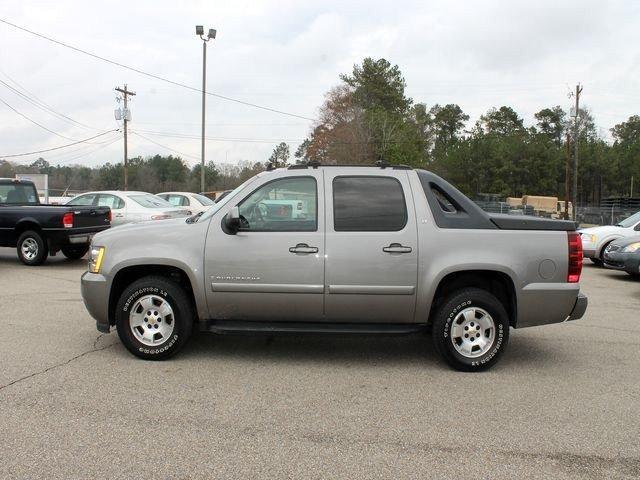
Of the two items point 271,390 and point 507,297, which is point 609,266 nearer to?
point 507,297

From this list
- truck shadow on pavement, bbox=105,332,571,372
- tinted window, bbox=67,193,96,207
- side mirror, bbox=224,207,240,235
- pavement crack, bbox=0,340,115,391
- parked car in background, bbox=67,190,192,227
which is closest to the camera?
pavement crack, bbox=0,340,115,391

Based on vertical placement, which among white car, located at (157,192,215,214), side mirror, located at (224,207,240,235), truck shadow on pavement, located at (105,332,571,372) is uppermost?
white car, located at (157,192,215,214)

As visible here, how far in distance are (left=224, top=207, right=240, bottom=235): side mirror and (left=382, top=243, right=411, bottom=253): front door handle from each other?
4.42ft

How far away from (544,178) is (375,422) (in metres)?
86.6

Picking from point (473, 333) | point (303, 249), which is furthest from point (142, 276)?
point (473, 333)

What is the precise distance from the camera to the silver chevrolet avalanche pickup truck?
506 cm

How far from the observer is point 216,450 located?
3.57 meters

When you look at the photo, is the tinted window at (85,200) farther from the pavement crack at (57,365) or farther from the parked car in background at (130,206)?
the pavement crack at (57,365)

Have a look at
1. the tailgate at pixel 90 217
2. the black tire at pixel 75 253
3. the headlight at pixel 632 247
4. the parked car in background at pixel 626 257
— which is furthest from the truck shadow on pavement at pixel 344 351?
the black tire at pixel 75 253

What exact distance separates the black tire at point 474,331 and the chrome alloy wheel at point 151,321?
252 cm

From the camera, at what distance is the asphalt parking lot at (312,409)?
3.43 metres

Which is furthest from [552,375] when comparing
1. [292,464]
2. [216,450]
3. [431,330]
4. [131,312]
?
[131,312]

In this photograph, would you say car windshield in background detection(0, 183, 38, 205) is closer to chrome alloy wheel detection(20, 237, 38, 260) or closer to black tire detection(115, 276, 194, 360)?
chrome alloy wheel detection(20, 237, 38, 260)

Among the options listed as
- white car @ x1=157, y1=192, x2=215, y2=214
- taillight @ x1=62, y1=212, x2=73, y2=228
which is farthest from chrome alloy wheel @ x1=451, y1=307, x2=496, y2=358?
white car @ x1=157, y1=192, x2=215, y2=214
